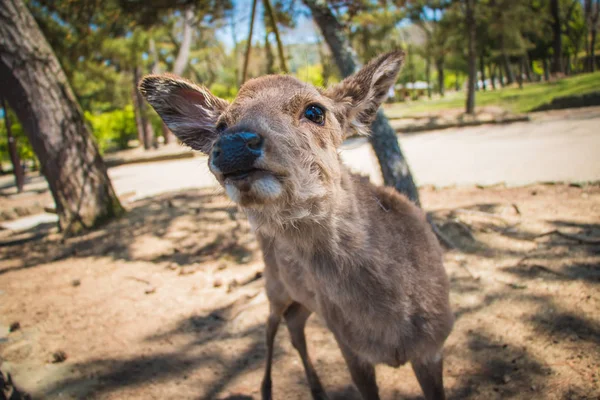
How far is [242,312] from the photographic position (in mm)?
4559

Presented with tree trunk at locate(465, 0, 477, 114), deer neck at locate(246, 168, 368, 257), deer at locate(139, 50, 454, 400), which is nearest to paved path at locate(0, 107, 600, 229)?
deer at locate(139, 50, 454, 400)

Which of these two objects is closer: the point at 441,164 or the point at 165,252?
the point at 165,252

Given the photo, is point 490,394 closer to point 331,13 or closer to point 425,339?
point 425,339

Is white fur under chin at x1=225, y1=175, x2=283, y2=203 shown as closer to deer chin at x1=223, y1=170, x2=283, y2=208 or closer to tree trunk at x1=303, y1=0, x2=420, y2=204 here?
deer chin at x1=223, y1=170, x2=283, y2=208

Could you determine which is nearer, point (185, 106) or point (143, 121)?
point (185, 106)

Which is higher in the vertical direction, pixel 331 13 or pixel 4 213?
pixel 331 13

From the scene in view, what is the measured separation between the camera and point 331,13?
5312 mm

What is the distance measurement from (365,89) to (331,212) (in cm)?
A: 105

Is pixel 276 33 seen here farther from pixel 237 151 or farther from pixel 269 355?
pixel 269 355

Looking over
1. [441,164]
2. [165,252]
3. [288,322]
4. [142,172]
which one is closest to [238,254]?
[165,252]

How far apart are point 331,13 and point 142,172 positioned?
47.4ft

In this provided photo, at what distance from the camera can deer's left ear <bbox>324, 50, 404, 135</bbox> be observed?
281cm

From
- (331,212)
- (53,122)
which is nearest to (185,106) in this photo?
(331,212)

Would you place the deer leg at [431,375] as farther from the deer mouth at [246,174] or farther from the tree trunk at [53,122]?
the tree trunk at [53,122]
